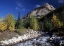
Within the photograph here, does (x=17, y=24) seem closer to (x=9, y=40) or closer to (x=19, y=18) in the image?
(x=19, y=18)

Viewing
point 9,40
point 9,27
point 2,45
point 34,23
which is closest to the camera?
point 2,45

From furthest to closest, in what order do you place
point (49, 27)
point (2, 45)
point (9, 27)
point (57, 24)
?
1. point (49, 27)
2. point (57, 24)
3. point (9, 27)
4. point (2, 45)

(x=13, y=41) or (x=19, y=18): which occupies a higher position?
(x=19, y=18)

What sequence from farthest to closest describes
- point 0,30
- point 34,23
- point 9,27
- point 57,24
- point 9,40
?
1. point 34,23
2. point 57,24
3. point 9,27
4. point 0,30
5. point 9,40

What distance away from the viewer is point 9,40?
52250 millimetres

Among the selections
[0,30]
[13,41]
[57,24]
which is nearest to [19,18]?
[57,24]

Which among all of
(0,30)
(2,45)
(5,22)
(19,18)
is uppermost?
(19,18)

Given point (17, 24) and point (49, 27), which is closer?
point (17, 24)

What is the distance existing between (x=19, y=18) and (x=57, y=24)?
96.6 feet

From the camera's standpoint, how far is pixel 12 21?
83.2m

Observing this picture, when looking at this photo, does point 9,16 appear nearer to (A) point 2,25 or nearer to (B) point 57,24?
(A) point 2,25

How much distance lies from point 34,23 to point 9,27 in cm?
3089

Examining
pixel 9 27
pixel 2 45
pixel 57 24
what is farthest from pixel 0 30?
pixel 57 24

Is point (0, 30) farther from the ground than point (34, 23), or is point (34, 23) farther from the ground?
point (34, 23)
